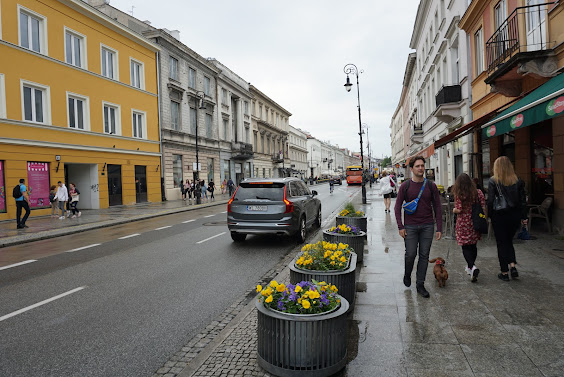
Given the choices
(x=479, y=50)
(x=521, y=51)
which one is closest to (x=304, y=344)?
(x=521, y=51)

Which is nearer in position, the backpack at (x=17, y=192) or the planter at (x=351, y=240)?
the planter at (x=351, y=240)

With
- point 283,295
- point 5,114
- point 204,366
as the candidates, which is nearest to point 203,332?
point 204,366

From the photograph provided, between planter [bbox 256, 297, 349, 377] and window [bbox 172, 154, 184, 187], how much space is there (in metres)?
28.2

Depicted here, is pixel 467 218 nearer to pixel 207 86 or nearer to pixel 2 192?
pixel 2 192

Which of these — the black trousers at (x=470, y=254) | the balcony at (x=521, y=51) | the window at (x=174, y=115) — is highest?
the window at (x=174, y=115)

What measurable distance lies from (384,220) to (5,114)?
16657 mm

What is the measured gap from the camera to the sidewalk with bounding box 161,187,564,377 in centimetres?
305

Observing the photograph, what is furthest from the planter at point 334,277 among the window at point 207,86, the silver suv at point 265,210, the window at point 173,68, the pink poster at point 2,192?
the window at point 207,86

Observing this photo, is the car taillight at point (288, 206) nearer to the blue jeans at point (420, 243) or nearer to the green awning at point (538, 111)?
the blue jeans at point (420, 243)

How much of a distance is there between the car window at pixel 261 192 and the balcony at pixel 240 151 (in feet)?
106

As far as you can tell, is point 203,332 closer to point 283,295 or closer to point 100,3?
point 283,295

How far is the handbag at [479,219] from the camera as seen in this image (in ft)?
17.4

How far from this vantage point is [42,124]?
17.9 metres

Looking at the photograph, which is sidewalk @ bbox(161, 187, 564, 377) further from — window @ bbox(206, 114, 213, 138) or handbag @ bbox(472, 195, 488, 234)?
window @ bbox(206, 114, 213, 138)
